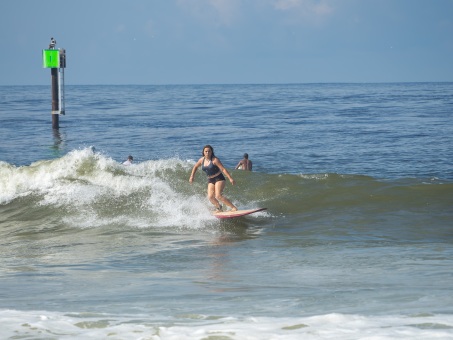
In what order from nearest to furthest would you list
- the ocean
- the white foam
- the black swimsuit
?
the white foam, the ocean, the black swimsuit

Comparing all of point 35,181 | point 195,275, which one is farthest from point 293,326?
point 35,181

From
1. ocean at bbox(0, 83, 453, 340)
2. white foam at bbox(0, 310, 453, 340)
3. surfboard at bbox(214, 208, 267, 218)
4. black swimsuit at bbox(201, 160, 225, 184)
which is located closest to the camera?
white foam at bbox(0, 310, 453, 340)

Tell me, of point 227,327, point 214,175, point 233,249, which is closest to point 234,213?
point 214,175

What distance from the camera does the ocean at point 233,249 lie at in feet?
26.6

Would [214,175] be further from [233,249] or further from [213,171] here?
[233,249]

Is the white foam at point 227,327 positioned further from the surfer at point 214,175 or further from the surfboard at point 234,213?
the surfer at point 214,175

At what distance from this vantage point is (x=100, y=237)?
16.2 m

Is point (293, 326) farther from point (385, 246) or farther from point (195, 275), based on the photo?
point (385, 246)

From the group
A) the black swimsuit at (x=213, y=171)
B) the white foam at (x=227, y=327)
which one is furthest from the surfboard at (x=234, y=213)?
the white foam at (x=227, y=327)

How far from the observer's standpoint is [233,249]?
14016mm

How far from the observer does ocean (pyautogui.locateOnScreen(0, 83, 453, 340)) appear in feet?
26.6

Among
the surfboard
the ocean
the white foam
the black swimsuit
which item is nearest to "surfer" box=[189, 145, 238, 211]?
the black swimsuit

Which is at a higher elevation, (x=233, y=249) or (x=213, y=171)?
(x=213, y=171)

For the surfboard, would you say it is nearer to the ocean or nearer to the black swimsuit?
the ocean
